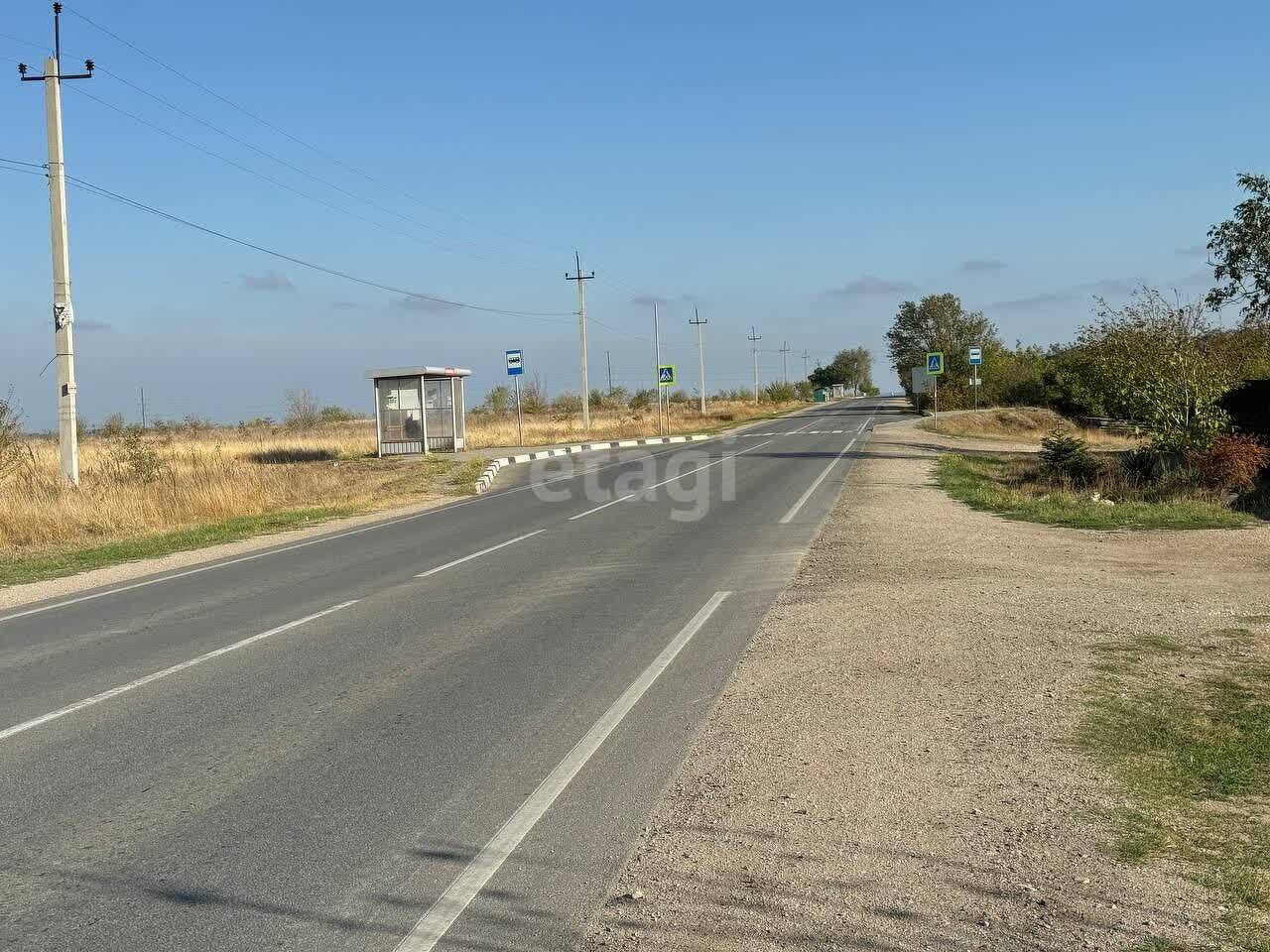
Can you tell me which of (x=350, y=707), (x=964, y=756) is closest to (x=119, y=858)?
(x=350, y=707)

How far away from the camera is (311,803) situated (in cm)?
525

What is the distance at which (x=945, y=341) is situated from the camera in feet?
300

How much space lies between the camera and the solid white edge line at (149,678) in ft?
22.5

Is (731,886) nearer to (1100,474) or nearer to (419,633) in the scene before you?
(419,633)

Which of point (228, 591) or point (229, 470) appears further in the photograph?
point (229, 470)

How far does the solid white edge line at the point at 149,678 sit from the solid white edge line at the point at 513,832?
3411mm

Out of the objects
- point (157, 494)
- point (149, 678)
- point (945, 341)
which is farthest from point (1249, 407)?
point (945, 341)

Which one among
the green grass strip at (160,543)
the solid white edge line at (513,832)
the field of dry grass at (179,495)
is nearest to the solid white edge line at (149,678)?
the solid white edge line at (513,832)

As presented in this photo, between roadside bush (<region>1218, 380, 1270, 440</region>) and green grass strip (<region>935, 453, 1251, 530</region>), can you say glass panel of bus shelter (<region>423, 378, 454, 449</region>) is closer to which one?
green grass strip (<region>935, 453, 1251, 530</region>)

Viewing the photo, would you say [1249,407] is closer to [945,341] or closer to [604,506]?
[604,506]

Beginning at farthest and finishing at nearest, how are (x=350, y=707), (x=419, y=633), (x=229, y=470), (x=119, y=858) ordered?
(x=229, y=470), (x=419, y=633), (x=350, y=707), (x=119, y=858)

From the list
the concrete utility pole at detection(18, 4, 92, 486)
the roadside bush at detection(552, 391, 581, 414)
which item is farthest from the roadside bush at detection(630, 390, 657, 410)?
the concrete utility pole at detection(18, 4, 92, 486)

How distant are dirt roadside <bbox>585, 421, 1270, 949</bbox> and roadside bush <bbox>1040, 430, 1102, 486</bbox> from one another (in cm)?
1162

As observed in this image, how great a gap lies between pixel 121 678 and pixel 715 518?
10793 millimetres
